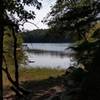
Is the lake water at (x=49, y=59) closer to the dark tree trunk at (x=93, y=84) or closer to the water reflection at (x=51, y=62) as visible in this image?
the water reflection at (x=51, y=62)

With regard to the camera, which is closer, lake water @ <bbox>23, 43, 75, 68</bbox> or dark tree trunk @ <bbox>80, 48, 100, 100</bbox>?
dark tree trunk @ <bbox>80, 48, 100, 100</bbox>

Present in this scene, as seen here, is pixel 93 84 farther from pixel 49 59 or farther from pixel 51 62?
pixel 49 59

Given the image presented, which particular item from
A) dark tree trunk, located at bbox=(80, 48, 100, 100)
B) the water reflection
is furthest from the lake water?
dark tree trunk, located at bbox=(80, 48, 100, 100)

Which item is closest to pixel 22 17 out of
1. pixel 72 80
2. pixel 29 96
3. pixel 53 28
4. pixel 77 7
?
pixel 72 80

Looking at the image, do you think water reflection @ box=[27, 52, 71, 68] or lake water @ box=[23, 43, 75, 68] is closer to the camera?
lake water @ box=[23, 43, 75, 68]

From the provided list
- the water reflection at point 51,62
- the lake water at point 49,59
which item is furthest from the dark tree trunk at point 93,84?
the water reflection at point 51,62

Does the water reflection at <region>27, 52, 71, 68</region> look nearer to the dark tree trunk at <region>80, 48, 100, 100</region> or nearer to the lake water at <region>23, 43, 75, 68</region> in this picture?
the lake water at <region>23, 43, 75, 68</region>

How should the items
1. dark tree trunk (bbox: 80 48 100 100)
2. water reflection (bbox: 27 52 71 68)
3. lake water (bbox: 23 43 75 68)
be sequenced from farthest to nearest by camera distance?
water reflection (bbox: 27 52 71 68), lake water (bbox: 23 43 75 68), dark tree trunk (bbox: 80 48 100 100)

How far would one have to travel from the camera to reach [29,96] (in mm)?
13516

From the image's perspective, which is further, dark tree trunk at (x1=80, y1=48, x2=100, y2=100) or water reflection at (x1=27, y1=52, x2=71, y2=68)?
water reflection at (x1=27, y1=52, x2=71, y2=68)

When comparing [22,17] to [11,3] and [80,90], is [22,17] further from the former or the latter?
[80,90]

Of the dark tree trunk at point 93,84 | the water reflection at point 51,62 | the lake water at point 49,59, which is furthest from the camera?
the water reflection at point 51,62

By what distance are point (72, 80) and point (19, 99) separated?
2.71 metres

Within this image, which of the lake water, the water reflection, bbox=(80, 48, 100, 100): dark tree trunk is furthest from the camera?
the water reflection
